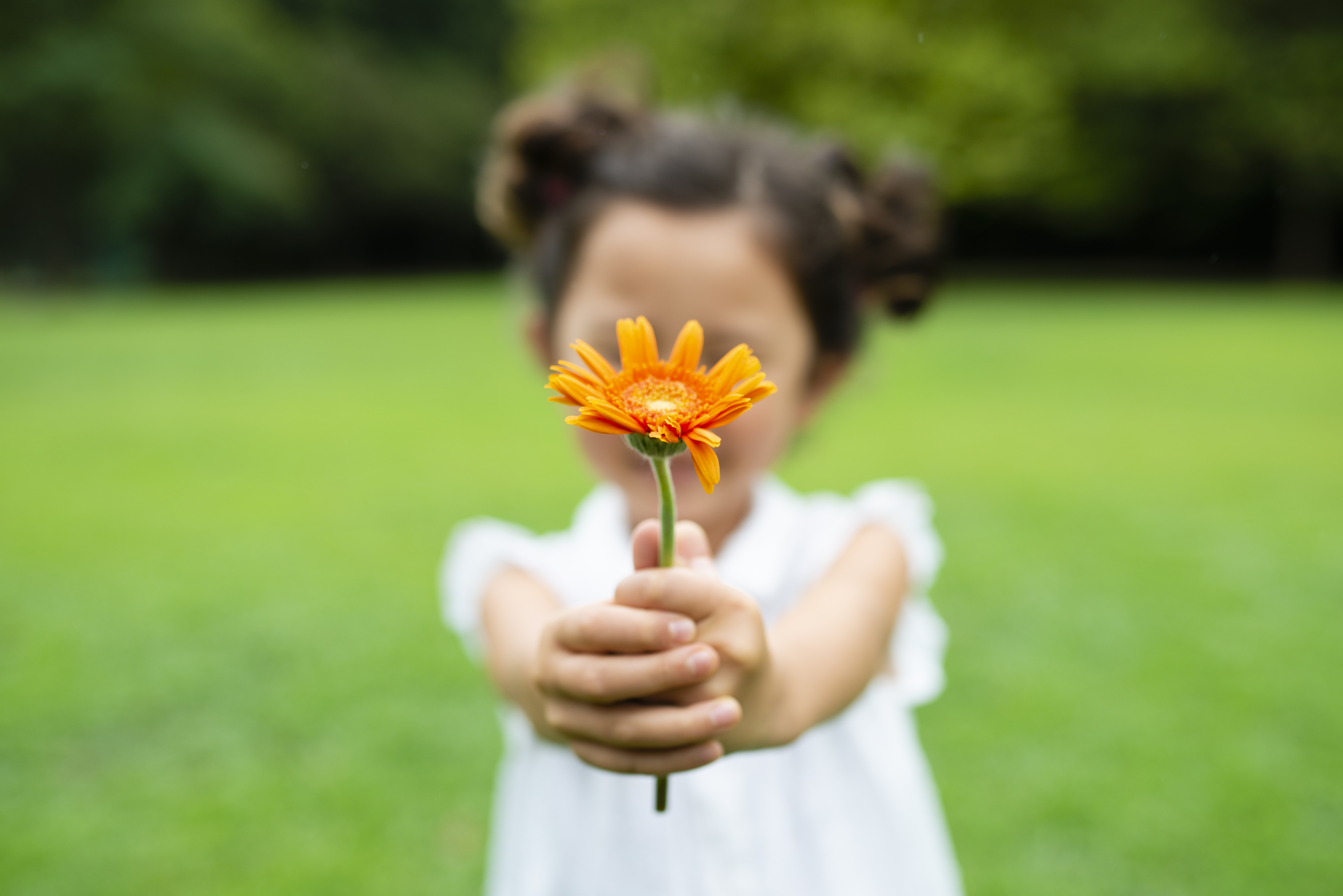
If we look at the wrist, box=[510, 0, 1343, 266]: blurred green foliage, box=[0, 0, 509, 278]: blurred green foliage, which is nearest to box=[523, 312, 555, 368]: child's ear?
the wrist

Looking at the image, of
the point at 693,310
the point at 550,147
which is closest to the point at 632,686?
the point at 693,310

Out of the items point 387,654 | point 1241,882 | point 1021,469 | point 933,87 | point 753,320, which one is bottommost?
point 1241,882

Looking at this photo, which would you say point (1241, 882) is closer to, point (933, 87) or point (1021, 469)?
point (1021, 469)

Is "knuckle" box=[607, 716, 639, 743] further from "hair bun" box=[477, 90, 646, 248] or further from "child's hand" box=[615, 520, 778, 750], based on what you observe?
"hair bun" box=[477, 90, 646, 248]

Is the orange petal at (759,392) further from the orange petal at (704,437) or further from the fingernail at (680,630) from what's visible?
the fingernail at (680,630)

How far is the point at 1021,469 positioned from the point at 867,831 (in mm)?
5338

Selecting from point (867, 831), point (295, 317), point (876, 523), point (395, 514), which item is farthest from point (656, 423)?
point (295, 317)

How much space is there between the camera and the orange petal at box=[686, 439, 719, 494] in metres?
0.61

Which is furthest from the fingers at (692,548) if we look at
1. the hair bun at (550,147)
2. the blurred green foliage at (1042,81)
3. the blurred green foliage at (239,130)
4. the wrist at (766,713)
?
the blurred green foliage at (239,130)

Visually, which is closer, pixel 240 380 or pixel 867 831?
pixel 867 831

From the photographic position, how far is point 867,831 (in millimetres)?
1538

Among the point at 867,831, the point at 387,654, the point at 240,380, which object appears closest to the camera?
the point at 867,831

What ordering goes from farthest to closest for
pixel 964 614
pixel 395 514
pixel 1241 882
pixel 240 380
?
pixel 240 380, pixel 395 514, pixel 964 614, pixel 1241 882

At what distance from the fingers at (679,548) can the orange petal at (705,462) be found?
0.23m
